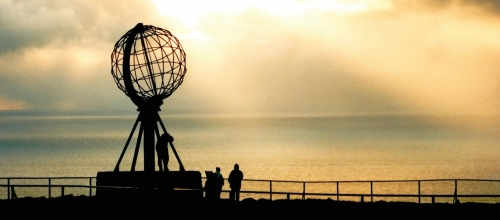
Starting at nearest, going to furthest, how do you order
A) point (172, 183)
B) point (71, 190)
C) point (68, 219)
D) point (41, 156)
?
point (68, 219) → point (172, 183) → point (71, 190) → point (41, 156)

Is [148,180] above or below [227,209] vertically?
above

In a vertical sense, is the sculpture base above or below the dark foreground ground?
above

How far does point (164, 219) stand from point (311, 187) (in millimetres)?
46256

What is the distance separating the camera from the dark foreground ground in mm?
18828

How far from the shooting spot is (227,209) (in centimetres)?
1983

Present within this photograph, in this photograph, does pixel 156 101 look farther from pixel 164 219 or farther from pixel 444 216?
pixel 444 216

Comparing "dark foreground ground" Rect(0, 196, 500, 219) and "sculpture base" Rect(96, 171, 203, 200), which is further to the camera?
"sculpture base" Rect(96, 171, 203, 200)

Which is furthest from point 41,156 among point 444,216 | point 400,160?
point 444,216

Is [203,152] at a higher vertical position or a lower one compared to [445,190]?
higher

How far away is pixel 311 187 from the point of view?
210ft

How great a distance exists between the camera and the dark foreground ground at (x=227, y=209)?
61.8ft

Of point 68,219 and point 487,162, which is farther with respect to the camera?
point 487,162

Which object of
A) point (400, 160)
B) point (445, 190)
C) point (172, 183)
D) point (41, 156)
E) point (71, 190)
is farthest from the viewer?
point (41, 156)

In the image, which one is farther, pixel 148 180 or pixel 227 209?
pixel 148 180
